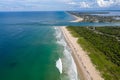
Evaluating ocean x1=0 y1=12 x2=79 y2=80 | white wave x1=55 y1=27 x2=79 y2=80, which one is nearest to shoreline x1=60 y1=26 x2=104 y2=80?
white wave x1=55 y1=27 x2=79 y2=80

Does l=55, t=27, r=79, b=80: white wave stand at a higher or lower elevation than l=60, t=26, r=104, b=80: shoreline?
lower

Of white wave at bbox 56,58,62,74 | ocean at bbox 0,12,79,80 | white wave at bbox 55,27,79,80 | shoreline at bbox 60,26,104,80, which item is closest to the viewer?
shoreline at bbox 60,26,104,80

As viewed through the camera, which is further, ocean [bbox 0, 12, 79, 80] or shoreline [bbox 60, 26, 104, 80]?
ocean [bbox 0, 12, 79, 80]

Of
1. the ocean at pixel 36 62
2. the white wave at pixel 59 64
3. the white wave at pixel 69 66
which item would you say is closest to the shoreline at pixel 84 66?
the white wave at pixel 69 66

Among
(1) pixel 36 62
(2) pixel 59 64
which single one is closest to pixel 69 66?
(2) pixel 59 64

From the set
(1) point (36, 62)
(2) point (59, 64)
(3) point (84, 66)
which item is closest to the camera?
(3) point (84, 66)

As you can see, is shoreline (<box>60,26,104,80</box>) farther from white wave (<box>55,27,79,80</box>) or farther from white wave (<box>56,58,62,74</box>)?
white wave (<box>56,58,62,74</box>)

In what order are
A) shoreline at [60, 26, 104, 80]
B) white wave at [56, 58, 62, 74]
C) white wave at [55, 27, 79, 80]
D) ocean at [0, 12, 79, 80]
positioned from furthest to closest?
white wave at [56, 58, 62, 74]
white wave at [55, 27, 79, 80]
ocean at [0, 12, 79, 80]
shoreline at [60, 26, 104, 80]

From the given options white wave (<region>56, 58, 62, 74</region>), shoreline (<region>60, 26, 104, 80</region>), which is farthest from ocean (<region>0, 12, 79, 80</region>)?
shoreline (<region>60, 26, 104, 80</region>)

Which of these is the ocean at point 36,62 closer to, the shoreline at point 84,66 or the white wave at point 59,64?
the white wave at point 59,64

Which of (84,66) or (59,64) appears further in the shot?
(59,64)

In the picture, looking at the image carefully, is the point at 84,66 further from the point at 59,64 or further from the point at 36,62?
the point at 36,62

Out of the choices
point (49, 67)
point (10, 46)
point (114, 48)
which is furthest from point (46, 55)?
point (114, 48)

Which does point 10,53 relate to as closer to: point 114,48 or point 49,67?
point 49,67
